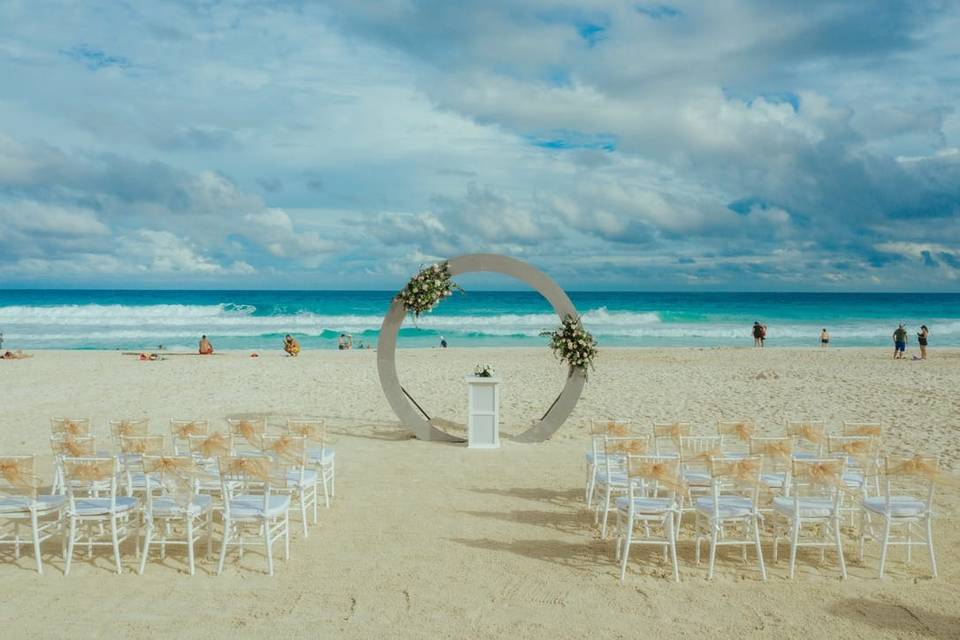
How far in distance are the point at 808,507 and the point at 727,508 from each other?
0.69m

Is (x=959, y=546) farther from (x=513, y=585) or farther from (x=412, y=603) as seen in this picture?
(x=412, y=603)

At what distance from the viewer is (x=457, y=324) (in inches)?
1757

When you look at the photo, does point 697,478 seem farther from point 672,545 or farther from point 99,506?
point 99,506

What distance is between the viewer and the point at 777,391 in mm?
16562

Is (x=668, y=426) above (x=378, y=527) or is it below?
above

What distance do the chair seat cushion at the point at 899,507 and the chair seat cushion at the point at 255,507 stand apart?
493 centimetres

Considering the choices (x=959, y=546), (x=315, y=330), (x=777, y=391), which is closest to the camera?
(x=959, y=546)

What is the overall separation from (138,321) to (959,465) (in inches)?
1776

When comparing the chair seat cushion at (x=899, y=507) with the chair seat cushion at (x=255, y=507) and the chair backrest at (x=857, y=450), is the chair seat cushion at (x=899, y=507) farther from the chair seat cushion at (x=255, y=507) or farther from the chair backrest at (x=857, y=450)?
the chair seat cushion at (x=255, y=507)

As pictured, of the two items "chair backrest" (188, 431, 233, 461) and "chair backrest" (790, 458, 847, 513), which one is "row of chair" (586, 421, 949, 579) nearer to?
"chair backrest" (790, 458, 847, 513)

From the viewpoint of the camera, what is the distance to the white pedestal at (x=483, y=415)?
11.1 metres

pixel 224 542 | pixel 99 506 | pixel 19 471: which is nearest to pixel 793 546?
pixel 224 542

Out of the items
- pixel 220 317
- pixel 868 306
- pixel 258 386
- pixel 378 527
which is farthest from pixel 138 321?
pixel 868 306

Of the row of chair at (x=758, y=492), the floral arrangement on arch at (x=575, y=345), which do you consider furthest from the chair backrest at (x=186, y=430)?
the floral arrangement on arch at (x=575, y=345)
